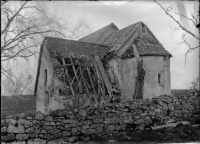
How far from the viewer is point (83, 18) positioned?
18.7ft

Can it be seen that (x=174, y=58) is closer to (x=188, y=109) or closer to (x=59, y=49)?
(x=188, y=109)

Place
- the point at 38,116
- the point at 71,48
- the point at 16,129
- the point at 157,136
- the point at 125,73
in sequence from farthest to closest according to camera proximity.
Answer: the point at 125,73 < the point at 71,48 < the point at 157,136 < the point at 38,116 < the point at 16,129

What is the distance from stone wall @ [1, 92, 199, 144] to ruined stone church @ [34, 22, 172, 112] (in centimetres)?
101

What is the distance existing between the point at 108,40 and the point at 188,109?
17.0ft

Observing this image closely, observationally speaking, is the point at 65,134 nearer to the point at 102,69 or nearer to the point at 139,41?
the point at 102,69

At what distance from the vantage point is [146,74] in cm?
812

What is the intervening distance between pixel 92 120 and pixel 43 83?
4558mm

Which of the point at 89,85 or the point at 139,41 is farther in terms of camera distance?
the point at 139,41

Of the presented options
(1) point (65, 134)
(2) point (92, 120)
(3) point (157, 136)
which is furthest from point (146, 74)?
(1) point (65, 134)

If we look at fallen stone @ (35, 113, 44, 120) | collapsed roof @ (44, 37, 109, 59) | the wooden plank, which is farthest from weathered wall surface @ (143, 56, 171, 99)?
fallen stone @ (35, 113, 44, 120)

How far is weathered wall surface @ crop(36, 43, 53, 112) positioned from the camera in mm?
8688

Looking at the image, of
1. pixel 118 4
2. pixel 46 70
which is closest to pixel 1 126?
pixel 118 4

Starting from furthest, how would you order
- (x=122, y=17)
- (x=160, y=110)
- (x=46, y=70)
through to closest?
(x=46, y=70), (x=160, y=110), (x=122, y=17)

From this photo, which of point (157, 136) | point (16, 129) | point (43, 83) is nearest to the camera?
point (16, 129)
